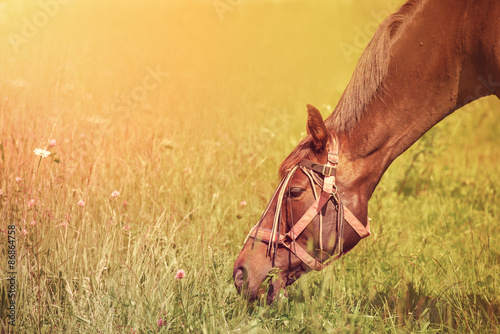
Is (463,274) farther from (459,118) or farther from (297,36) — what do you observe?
(297,36)

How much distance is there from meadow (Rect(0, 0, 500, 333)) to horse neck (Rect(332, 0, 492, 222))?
738 mm

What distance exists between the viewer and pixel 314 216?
8.09ft

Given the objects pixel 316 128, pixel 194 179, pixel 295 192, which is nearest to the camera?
pixel 316 128

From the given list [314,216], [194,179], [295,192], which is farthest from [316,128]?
[194,179]

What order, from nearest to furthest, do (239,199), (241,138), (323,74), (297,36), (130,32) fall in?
(239,199)
(241,138)
(130,32)
(323,74)
(297,36)

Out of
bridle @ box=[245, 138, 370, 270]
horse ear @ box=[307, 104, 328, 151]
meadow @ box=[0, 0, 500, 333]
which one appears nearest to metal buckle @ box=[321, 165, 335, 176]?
bridle @ box=[245, 138, 370, 270]

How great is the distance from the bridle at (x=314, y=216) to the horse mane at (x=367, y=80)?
3.5 inches

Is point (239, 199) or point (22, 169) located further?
point (239, 199)

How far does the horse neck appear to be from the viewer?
2398 mm

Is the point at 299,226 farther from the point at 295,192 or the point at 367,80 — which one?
the point at 367,80

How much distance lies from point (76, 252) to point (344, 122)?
5.62 ft

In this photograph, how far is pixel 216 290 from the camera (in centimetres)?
252

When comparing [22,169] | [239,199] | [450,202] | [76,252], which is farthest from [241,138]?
[76,252]

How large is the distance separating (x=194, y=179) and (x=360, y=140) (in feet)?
7.23
